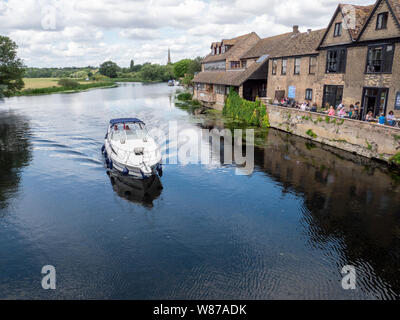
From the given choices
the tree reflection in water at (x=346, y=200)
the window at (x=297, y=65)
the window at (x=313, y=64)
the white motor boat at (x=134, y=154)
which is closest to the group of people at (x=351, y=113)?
the tree reflection in water at (x=346, y=200)

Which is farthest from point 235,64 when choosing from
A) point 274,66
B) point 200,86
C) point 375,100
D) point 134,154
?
point 134,154

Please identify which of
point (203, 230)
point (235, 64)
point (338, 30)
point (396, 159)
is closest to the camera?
point (203, 230)

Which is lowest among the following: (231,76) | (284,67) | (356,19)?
(231,76)

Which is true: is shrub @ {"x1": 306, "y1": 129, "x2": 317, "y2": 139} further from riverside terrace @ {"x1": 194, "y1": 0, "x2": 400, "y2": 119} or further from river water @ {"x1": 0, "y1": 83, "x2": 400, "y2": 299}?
river water @ {"x1": 0, "y1": 83, "x2": 400, "y2": 299}

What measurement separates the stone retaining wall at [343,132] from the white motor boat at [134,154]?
48.7ft

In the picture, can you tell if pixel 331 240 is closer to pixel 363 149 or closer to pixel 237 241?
pixel 237 241

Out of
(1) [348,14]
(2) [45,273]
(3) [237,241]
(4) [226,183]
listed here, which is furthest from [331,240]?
(1) [348,14]

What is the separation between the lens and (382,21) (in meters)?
24.8

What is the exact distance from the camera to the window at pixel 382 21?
24.5 meters

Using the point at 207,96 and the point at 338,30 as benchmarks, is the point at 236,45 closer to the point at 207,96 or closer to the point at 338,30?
the point at 207,96

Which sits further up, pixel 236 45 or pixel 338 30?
pixel 236 45

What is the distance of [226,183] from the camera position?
61.0 ft

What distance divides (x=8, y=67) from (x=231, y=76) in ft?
129
